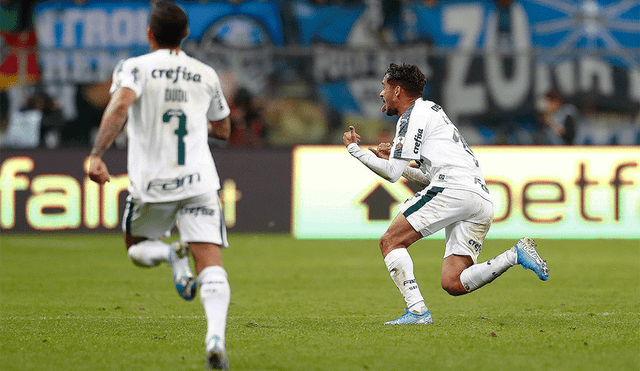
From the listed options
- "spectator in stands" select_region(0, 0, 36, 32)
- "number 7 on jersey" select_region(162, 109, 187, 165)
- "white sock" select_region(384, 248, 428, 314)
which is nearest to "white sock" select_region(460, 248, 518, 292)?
"white sock" select_region(384, 248, 428, 314)

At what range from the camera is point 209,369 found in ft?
15.1

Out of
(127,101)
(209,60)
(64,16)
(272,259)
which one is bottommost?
(272,259)

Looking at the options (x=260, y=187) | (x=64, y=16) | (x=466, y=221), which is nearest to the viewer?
(x=466, y=221)

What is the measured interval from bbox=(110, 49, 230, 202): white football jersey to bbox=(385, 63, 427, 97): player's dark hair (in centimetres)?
194

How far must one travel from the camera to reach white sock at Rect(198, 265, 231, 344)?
181 inches

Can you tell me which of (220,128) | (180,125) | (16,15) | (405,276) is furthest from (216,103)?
(16,15)

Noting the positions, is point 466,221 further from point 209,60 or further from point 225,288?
point 209,60

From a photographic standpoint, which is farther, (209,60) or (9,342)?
(209,60)

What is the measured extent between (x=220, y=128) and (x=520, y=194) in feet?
30.4

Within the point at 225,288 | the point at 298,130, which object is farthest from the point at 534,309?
the point at 298,130

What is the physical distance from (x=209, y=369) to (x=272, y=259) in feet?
22.1

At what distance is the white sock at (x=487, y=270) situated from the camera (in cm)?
622

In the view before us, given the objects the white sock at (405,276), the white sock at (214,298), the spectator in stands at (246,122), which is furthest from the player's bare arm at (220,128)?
the spectator in stands at (246,122)

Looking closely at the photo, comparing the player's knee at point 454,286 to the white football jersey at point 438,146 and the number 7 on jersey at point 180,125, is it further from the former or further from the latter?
the number 7 on jersey at point 180,125
